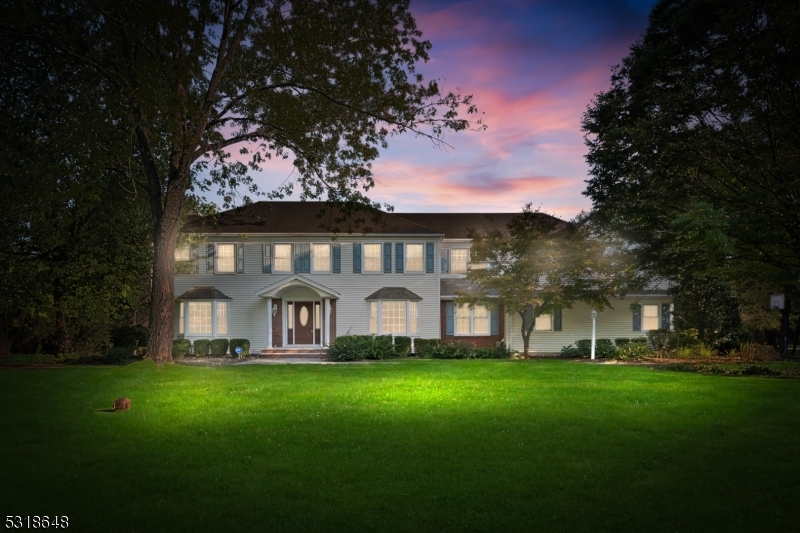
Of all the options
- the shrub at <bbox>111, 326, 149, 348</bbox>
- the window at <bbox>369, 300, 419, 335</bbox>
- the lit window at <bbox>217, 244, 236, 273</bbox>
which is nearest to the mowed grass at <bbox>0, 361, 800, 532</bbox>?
the shrub at <bbox>111, 326, 149, 348</bbox>

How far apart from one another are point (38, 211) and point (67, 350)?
1009 cm

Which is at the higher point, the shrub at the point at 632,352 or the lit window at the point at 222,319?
the lit window at the point at 222,319

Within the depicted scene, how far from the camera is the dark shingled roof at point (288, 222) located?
1017 inches

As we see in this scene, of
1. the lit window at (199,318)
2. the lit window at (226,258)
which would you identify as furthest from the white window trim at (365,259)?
the lit window at (199,318)

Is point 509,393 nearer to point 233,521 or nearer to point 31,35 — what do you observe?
point 233,521

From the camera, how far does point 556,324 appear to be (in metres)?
27.3

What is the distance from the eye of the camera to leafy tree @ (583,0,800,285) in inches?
530

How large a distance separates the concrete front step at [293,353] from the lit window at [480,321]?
727 centimetres

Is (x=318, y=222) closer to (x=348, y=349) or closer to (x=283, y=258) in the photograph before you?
(x=283, y=258)

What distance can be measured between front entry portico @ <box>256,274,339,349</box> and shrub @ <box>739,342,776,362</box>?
55.5 ft

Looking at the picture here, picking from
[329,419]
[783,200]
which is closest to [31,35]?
[329,419]

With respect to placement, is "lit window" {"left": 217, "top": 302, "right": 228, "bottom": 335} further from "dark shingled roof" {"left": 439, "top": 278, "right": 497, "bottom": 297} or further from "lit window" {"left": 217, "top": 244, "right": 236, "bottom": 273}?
"dark shingled roof" {"left": 439, "top": 278, "right": 497, "bottom": 297}

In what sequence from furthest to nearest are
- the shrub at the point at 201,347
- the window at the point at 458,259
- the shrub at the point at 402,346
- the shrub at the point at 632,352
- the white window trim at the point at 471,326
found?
the window at the point at 458,259
the white window trim at the point at 471,326
the shrub at the point at 201,347
the shrub at the point at 632,352
the shrub at the point at 402,346

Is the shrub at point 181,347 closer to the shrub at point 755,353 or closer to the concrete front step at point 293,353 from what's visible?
the concrete front step at point 293,353
